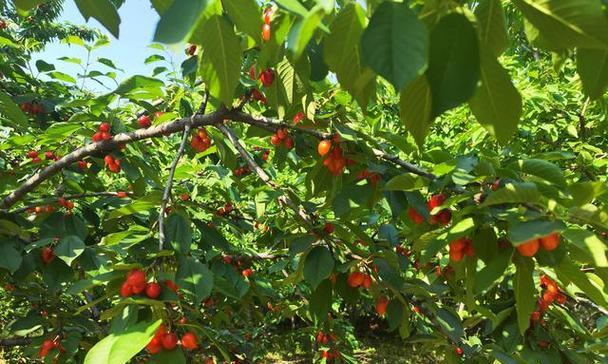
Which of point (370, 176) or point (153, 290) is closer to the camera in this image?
point (153, 290)

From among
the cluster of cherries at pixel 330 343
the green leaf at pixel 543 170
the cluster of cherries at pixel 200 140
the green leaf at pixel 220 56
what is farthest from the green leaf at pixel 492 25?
the cluster of cherries at pixel 330 343

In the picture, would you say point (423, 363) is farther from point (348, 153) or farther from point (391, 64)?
point (391, 64)

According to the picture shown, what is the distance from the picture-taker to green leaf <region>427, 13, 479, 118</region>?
0.58 m

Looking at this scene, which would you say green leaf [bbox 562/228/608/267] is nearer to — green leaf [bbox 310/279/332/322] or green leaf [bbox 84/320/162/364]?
green leaf [bbox 84/320/162/364]

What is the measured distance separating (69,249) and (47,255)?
359 mm

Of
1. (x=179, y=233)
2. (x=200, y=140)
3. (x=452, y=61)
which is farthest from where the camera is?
(x=200, y=140)

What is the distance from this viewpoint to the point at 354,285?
1799 mm

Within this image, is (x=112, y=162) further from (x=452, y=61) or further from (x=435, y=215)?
(x=452, y=61)

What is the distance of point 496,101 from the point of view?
0.75 m

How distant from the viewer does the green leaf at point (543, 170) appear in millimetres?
1148

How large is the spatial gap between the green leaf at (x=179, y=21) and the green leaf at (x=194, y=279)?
0.79 meters

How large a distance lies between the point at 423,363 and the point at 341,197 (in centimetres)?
771

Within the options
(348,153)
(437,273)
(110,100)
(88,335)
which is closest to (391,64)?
(348,153)

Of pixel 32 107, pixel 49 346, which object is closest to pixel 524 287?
pixel 49 346
